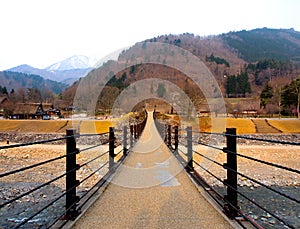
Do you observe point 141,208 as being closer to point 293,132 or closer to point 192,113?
point 192,113

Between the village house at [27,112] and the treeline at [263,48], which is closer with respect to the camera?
the village house at [27,112]

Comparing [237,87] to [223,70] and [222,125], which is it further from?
[222,125]

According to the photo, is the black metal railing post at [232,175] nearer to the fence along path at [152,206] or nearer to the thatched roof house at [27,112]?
the fence along path at [152,206]

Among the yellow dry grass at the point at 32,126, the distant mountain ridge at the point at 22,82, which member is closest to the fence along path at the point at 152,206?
the yellow dry grass at the point at 32,126

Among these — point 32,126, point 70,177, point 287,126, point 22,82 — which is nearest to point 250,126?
point 287,126

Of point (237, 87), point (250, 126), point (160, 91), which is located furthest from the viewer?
point (237, 87)

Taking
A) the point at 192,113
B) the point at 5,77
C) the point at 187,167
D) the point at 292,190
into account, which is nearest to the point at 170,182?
the point at 187,167

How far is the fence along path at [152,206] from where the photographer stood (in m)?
2.67

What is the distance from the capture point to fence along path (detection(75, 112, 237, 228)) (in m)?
2.67

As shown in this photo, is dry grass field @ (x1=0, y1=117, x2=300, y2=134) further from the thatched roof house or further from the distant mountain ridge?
the distant mountain ridge

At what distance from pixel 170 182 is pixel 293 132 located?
32.1 metres

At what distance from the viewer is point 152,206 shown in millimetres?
3219

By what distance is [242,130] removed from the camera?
3127 centimetres

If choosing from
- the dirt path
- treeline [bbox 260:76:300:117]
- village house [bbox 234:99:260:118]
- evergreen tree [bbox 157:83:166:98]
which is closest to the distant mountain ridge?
evergreen tree [bbox 157:83:166:98]
